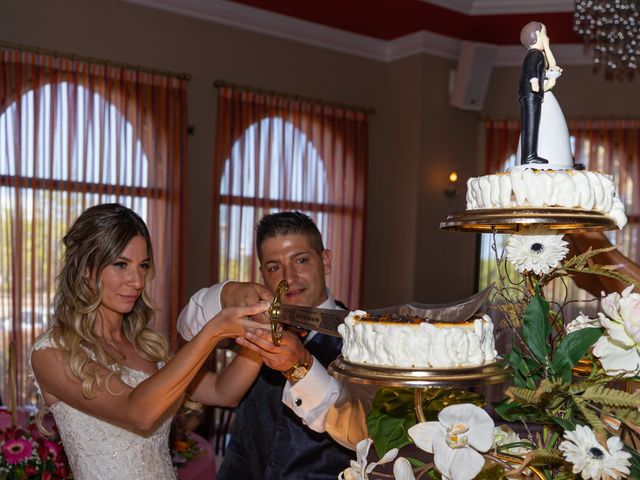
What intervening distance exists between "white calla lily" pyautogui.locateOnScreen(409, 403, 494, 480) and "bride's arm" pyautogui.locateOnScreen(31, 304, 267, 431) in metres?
0.78

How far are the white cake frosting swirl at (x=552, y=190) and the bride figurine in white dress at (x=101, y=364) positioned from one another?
134cm

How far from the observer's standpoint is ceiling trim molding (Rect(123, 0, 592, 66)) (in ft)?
21.5

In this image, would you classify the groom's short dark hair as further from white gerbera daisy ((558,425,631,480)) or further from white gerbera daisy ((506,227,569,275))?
white gerbera daisy ((558,425,631,480))

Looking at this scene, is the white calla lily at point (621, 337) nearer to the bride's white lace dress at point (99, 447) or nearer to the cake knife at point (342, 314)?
the cake knife at point (342, 314)

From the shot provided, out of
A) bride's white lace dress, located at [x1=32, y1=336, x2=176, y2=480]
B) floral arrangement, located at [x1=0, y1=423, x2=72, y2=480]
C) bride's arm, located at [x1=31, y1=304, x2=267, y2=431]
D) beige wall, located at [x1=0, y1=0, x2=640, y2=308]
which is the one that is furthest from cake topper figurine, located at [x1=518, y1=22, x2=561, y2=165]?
beige wall, located at [x1=0, y1=0, x2=640, y2=308]

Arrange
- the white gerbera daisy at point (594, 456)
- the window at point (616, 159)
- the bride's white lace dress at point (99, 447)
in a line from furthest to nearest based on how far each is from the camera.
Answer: the window at point (616, 159)
the bride's white lace dress at point (99, 447)
the white gerbera daisy at point (594, 456)

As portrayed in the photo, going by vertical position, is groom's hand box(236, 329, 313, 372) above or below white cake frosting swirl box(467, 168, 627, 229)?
below

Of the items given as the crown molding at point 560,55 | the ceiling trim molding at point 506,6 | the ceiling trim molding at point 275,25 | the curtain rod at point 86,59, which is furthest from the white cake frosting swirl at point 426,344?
the crown molding at point 560,55

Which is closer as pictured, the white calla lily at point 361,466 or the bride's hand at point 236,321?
the white calla lily at point 361,466

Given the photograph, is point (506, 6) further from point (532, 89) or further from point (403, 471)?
point (403, 471)

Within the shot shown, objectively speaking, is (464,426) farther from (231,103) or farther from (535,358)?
(231,103)

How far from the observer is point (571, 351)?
1.12 meters

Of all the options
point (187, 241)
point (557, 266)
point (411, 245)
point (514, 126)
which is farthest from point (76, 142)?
point (557, 266)

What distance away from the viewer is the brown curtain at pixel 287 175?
672 cm
